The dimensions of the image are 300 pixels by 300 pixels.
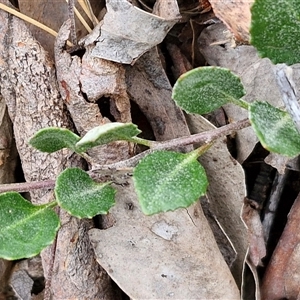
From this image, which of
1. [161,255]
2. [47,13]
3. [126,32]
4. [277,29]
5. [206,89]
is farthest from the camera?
[47,13]

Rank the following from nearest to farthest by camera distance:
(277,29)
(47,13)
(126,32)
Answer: (277,29)
(126,32)
(47,13)

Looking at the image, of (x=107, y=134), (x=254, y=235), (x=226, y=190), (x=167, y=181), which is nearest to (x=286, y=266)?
(x=254, y=235)

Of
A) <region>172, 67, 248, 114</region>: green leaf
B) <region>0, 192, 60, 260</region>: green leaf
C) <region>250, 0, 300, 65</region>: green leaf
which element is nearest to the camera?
<region>250, 0, 300, 65</region>: green leaf

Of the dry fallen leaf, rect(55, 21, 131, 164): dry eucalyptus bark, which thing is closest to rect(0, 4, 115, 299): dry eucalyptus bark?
rect(55, 21, 131, 164): dry eucalyptus bark

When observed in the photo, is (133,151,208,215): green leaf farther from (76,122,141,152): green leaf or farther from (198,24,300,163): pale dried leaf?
(198,24,300,163): pale dried leaf

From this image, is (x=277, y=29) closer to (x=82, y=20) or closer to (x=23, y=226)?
(x=82, y=20)

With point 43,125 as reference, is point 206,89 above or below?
above

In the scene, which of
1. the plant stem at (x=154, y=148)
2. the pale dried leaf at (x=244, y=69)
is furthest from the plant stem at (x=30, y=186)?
the pale dried leaf at (x=244, y=69)

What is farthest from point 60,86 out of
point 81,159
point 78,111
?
point 81,159
